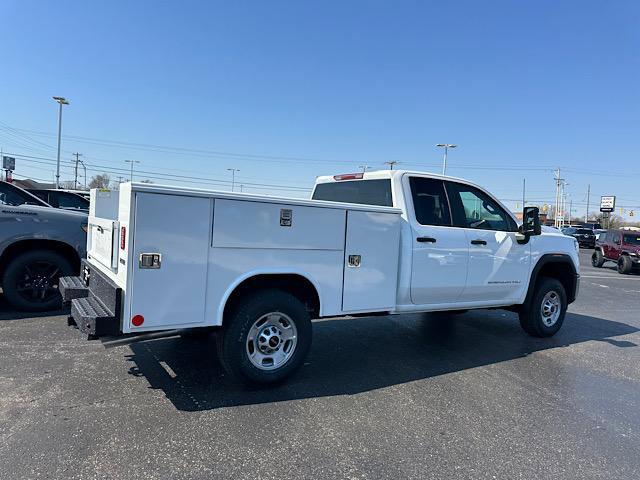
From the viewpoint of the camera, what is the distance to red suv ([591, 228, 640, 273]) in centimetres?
1947

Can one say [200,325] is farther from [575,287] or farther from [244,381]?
[575,287]

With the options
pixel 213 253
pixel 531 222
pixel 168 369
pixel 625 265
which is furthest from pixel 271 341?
pixel 625 265

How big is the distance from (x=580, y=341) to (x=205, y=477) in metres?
5.98

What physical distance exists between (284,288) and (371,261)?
0.92m

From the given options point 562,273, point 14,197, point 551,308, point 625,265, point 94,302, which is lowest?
point 551,308

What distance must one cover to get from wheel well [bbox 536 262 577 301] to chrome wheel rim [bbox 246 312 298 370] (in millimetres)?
4265

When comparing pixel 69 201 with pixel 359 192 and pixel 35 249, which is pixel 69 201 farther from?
pixel 359 192

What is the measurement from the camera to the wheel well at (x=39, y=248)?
6.64 meters

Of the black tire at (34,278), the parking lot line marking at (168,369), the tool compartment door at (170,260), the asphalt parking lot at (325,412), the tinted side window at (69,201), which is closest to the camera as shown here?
the asphalt parking lot at (325,412)

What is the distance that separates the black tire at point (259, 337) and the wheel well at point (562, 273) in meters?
4.20

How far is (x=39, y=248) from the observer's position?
675 centimetres

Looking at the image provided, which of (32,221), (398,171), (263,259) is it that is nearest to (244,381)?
(263,259)

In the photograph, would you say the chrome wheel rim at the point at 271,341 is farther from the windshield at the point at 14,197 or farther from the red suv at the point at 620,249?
the red suv at the point at 620,249

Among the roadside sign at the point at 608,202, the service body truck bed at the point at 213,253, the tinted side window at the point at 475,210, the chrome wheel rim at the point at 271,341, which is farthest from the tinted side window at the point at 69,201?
the roadside sign at the point at 608,202
